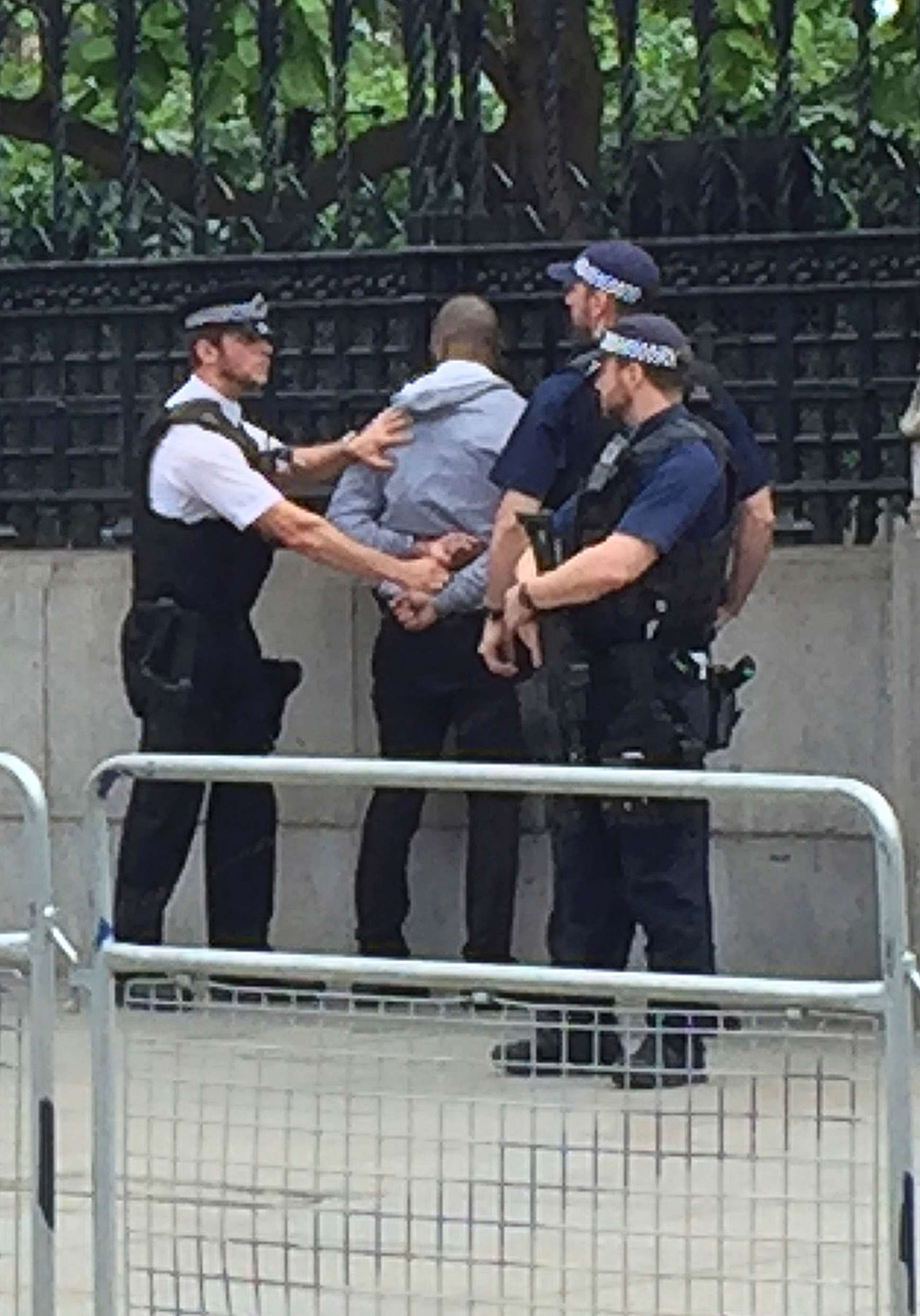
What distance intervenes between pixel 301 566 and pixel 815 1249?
5353 mm

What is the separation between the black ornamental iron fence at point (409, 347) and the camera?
32.8 ft

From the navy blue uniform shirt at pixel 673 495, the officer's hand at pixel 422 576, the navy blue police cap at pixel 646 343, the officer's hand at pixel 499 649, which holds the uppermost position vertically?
the navy blue police cap at pixel 646 343

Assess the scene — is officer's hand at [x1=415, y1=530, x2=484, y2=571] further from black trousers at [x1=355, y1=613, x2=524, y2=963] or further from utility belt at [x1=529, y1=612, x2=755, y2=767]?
utility belt at [x1=529, y1=612, x2=755, y2=767]

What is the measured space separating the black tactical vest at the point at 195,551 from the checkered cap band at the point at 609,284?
125 centimetres

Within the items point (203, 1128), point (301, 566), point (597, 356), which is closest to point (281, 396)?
point (301, 566)

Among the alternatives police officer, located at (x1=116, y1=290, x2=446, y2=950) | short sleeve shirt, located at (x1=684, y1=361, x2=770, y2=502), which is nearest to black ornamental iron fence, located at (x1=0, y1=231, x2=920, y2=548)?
police officer, located at (x1=116, y1=290, x2=446, y2=950)

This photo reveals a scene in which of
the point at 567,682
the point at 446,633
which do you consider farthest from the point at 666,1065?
the point at 446,633

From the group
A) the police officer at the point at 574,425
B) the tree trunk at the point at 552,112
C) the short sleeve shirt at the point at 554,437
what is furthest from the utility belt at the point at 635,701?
the tree trunk at the point at 552,112

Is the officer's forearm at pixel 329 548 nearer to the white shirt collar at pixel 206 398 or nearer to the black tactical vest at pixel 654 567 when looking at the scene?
the white shirt collar at pixel 206 398

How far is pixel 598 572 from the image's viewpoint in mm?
8383

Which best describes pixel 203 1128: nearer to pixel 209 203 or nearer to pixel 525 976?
pixel 525 976

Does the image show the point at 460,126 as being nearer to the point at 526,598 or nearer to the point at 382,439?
the point at 382,439

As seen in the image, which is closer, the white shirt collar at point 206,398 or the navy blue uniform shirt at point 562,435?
the navy blue uniform shirt at point 562,435

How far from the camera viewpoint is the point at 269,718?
10125 mm
